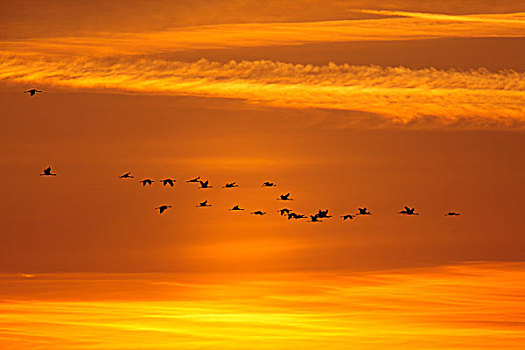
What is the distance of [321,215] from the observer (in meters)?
156

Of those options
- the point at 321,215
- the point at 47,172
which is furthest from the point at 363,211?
the point at 47,172

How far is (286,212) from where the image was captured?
161625mm

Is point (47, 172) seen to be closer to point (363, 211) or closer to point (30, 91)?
point (30, 91)

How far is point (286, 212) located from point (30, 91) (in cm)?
3366

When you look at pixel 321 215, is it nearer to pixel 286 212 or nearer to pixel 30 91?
pixel 286 212

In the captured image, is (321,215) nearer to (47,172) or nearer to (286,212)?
(286,212)

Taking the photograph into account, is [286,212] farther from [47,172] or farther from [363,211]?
[47,172]

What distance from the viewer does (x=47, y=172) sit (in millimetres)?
153125

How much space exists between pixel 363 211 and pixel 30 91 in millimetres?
39080

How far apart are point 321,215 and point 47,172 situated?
102ft

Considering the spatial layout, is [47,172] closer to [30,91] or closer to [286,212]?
[30,91]

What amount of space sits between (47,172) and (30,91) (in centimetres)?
1005

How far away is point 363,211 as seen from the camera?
6073 inches

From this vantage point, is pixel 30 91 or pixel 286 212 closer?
pixel 30 91
